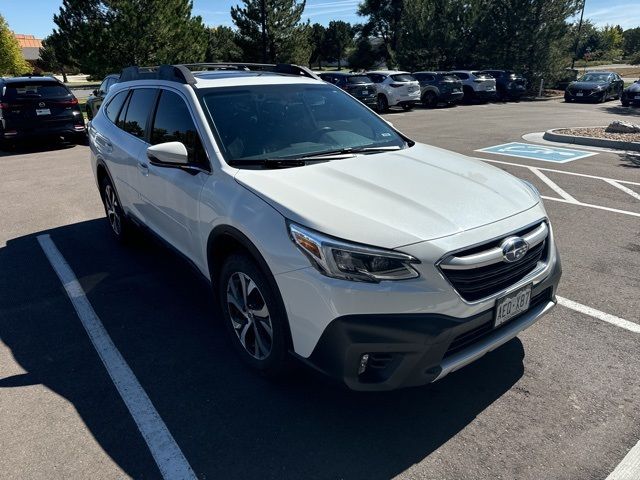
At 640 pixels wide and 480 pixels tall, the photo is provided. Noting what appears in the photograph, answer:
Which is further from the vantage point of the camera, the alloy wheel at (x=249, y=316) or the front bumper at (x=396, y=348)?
the alloy wheel at (x=249, y=316)

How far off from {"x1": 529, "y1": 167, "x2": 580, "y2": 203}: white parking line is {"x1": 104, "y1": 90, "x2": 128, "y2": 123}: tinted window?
587 cm

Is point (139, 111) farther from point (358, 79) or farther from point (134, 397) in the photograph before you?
point (358, 79)

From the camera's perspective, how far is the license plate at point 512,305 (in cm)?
256

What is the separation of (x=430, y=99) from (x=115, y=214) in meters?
20.5

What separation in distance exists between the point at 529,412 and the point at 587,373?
1.99 feet

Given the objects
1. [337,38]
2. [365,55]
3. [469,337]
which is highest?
[337,38]

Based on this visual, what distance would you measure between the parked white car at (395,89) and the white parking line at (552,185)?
1264cm

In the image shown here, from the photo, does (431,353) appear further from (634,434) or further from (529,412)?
(634,434)

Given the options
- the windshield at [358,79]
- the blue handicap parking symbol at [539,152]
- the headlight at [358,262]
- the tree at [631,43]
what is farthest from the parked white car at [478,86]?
the tree at [631,43]

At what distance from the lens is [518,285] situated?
104 inches

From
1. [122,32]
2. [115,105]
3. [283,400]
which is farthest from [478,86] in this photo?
[283,400]

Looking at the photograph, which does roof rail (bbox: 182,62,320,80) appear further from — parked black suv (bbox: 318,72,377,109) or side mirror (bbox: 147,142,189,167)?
parked black suv (bbox: 318,72,377,109)

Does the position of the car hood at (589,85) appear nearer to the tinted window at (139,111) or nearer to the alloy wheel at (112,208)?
the alloy wheel at (112,208)

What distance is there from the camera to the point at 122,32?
21734mm
